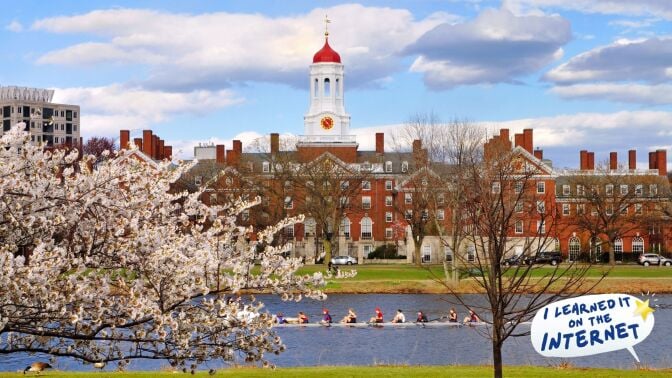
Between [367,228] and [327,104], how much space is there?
15.9m

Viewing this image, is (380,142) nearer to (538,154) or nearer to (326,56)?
(326,56)

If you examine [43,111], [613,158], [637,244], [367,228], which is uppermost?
[43,111]

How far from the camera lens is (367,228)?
104312mm

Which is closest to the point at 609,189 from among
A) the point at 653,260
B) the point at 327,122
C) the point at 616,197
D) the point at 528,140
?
the point at 616,197

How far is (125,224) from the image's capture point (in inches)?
518

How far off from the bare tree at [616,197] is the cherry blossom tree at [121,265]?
74.9 m

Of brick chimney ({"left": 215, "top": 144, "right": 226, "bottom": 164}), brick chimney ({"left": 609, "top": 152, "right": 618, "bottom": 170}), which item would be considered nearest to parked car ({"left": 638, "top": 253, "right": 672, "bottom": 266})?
brick chimney ({"left": 609, "top": 152, "right": 618, "bottom": 170})

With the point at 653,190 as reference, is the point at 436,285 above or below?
below

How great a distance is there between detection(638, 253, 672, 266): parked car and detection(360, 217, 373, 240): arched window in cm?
2843

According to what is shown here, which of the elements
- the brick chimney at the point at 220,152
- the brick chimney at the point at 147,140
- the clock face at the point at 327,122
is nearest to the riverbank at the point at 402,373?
the brick chimney at the point at 220,152

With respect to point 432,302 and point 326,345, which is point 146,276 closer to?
point 326,345

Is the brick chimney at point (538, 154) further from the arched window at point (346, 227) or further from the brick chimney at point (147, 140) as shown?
the brick chimney at point (147, 140)

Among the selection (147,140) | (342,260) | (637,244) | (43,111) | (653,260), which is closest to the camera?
(653,260)

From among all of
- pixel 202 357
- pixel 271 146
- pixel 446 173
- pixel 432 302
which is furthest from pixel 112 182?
pixel 271 146
